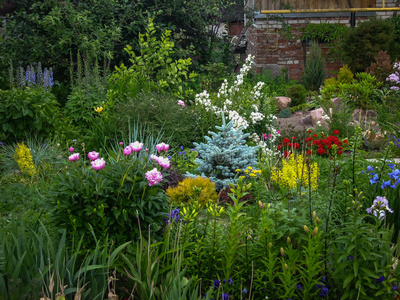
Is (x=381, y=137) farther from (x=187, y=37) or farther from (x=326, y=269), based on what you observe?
(x=187, y=37)

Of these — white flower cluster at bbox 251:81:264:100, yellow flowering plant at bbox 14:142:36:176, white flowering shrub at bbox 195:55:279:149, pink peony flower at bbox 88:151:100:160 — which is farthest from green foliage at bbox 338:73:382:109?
pink peony flower at bbox 88:151:100:160

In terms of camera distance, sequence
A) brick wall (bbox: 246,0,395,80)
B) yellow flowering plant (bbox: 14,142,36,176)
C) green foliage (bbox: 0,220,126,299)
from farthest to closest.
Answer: brick wall (bbox: 246,0,395,80)
yellow flowering plant (bbox: 14,142,36,176)
green foliage (bbox: 0,220,126,299)

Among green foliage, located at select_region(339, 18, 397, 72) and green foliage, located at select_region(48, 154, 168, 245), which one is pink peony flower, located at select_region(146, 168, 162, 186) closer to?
green foliage, located at select_region(48, 154, 168, 245)

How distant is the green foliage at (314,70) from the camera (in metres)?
13.0

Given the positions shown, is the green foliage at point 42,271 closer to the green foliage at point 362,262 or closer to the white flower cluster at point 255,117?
the green foliage at point 362,262

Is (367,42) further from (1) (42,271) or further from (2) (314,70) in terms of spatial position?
(1) (42,271)

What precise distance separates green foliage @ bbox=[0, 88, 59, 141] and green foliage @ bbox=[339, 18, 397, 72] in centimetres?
920

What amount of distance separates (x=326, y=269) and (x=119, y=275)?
134cm

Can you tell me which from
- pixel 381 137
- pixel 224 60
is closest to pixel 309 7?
pixel 224 60

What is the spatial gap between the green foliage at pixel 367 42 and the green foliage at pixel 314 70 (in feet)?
3.07

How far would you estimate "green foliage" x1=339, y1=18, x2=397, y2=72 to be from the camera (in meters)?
11.8

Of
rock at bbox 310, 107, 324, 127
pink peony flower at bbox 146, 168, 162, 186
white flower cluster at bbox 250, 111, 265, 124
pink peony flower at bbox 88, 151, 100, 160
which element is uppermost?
pink peony flower at bbox 88, 151, 100, 160

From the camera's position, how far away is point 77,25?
855 centimetres

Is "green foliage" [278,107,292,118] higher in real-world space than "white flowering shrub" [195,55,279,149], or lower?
lower
